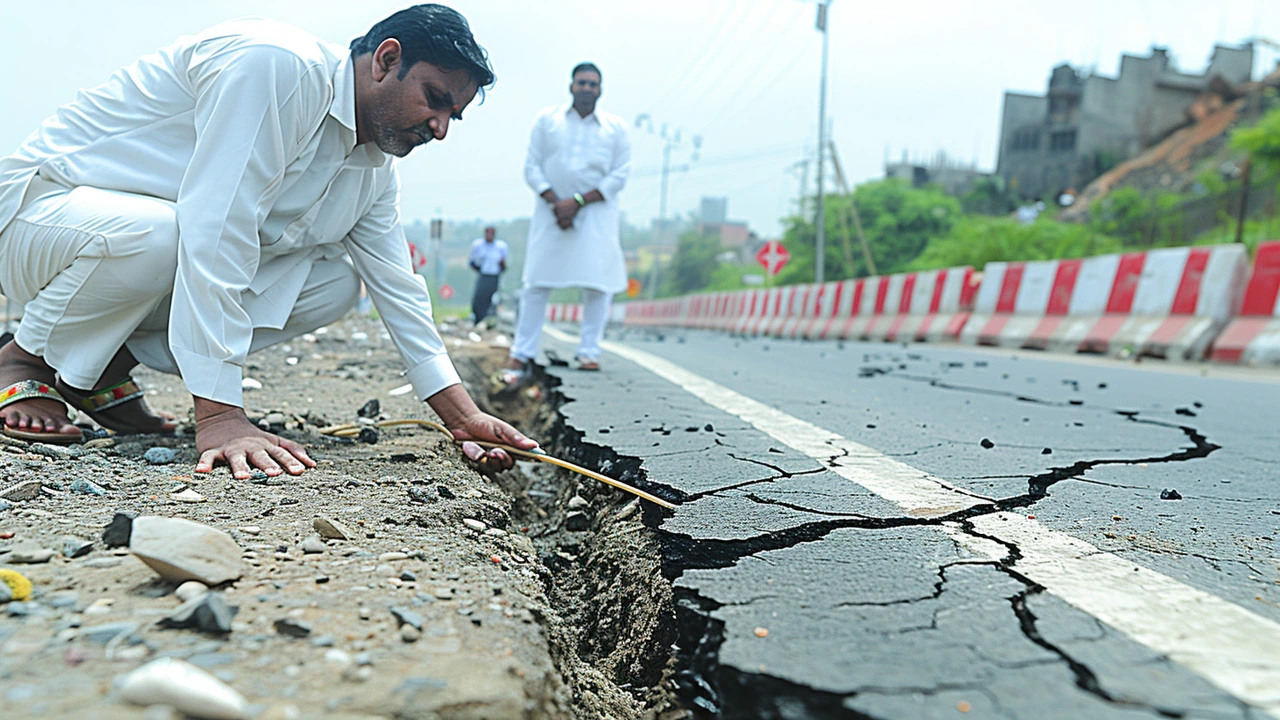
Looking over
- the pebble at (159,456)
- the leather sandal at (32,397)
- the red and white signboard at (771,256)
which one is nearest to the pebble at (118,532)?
the pebble at (159,456)

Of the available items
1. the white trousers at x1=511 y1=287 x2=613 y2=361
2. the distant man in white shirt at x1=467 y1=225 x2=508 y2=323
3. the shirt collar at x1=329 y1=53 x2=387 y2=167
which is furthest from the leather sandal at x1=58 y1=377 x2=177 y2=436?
the distant man in white shirt at x1=467 y1=225 x2=508 y2=323

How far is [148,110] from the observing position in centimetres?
239

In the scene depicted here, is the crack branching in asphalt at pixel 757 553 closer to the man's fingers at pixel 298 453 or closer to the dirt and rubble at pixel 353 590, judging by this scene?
the dirt and rubble at pixel 353 590

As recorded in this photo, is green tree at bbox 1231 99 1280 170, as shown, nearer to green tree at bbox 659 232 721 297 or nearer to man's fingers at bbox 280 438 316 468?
man's fingers at bbox 280 438 316 468

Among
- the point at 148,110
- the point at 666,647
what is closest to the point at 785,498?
the point at 666,647

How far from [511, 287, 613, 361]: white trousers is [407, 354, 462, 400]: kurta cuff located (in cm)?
248

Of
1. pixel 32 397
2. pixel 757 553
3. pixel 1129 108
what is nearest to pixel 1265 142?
pixel 1129 108

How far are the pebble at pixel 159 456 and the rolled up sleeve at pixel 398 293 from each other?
68 centimetres

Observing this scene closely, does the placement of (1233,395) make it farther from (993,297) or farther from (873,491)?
(993,297)

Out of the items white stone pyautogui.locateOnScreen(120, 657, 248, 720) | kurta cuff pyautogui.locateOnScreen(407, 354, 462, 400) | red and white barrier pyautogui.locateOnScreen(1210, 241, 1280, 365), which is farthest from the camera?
red and white barrier pyautogui.locateOnScreen(1210, 241, 1280, 365)

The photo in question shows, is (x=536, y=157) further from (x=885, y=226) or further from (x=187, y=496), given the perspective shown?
(x=885, y=226)

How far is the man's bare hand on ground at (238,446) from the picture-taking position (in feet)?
7.02

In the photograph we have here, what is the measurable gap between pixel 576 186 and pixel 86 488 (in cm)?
396

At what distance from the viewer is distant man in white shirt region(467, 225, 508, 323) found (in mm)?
14805
